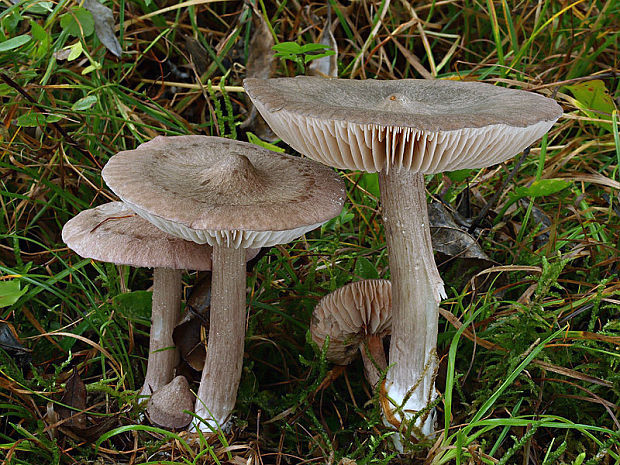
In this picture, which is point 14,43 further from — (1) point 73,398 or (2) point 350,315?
(2) point 350,315

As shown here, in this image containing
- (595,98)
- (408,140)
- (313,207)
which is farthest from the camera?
(595,98)

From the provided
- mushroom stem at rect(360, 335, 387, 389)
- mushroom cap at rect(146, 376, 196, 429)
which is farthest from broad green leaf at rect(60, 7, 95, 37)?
mushroom stem at rect(360, 335, 387, 389)

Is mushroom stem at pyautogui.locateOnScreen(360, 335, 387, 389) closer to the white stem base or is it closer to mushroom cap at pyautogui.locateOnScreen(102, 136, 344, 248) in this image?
the white stem base

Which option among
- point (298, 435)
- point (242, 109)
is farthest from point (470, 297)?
point (242, 109)

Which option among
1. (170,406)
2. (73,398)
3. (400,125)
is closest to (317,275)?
(170,406)

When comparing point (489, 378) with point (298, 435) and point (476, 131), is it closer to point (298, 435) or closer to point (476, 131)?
point (298, 435)

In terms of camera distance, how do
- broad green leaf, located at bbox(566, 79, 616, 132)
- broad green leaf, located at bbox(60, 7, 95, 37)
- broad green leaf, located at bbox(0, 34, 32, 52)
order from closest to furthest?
broad green leaf, located at bbox(0, 34, 32, 52) < broad green leaf, located at bbox(60, 7, 95, 37) < broad green leaf, located at bbox(566, 79, 616, 132)
